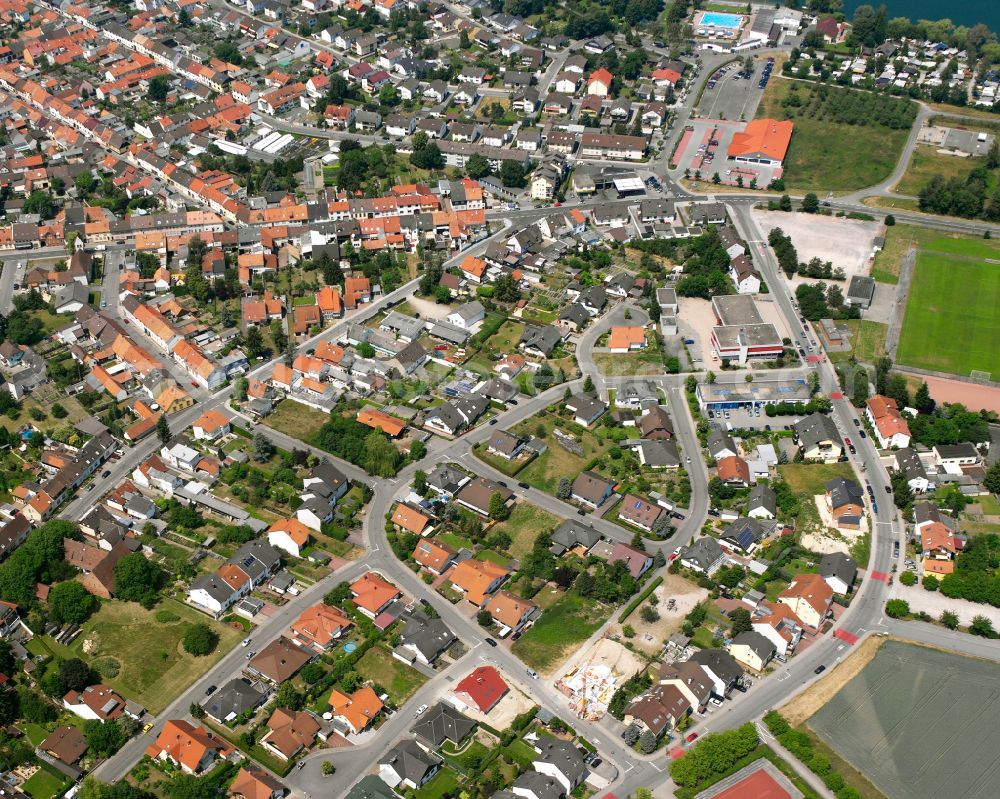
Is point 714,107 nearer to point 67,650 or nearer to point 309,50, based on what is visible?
point 309,50

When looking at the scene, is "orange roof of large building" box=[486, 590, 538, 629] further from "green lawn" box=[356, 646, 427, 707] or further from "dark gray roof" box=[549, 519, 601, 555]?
"green lawn" box=[356, 646, 427, 707]

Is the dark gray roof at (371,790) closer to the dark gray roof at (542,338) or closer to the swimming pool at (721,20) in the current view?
the dark gray roof at (542,338)

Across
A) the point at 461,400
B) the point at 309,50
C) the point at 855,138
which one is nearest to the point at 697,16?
the point at 855,138

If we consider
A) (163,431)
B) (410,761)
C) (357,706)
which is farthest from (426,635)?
(163,431)

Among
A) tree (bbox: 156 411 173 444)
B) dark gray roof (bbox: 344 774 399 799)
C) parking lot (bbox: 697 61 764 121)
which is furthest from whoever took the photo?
parking lot (bbox: 697 61 764 121)

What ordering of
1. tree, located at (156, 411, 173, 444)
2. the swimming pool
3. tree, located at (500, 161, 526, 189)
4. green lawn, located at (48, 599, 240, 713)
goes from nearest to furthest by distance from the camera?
1. green lawn, located at (48, 599, 240, 713)
2. tree, located at (156, 411, 173, 444)
3. tree, located at (500, 161, 526, 189)
4. the swimming pool

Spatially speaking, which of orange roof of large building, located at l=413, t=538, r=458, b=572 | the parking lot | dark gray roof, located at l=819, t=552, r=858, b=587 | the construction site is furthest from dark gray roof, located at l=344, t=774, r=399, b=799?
the parking lot
